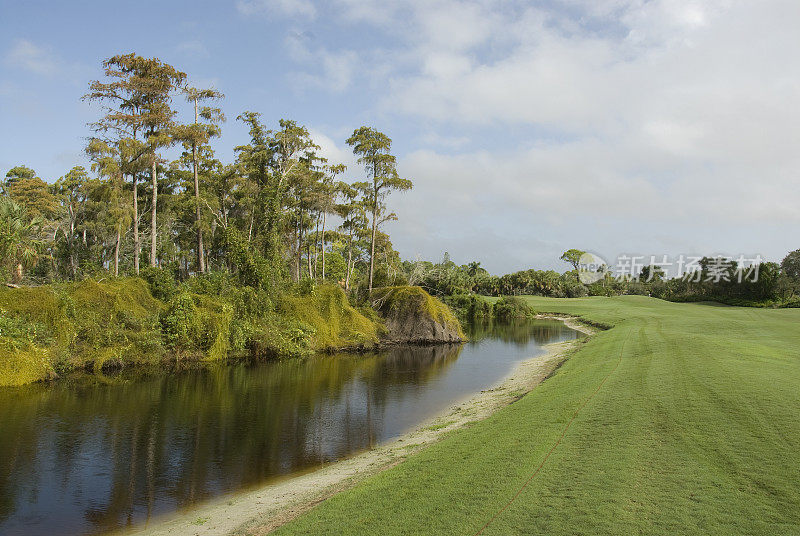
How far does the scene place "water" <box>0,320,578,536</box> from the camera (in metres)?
11.5

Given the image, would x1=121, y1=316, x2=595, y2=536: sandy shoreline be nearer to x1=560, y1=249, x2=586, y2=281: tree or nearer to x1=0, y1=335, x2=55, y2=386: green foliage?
x1=0, y1=335, x2=55, y2=386: green foliage

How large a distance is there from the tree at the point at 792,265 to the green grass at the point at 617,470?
68106 millimetres

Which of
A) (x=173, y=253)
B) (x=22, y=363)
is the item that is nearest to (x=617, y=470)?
(x=22, y=363)

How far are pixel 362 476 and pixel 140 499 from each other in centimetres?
551

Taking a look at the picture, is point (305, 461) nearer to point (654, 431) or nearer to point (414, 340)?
point (654, 431)

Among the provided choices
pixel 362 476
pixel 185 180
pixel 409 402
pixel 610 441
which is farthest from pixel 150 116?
pixel 610 441

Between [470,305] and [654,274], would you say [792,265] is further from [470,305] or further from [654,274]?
[470,305]

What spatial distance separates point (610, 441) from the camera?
34.9ft

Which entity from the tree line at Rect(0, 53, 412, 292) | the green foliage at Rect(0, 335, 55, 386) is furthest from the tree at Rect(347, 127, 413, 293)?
the green foliage at Rect(0, 335, 55, 386)

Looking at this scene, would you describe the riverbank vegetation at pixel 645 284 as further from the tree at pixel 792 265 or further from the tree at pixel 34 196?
the tree at pixel 34 196

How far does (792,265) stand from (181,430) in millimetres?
85152

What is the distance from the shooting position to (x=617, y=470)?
8.72m

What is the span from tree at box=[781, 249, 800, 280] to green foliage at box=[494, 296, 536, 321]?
3702cm

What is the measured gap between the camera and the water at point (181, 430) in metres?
Result: 11.5
